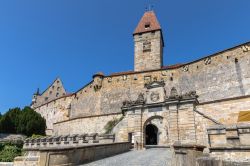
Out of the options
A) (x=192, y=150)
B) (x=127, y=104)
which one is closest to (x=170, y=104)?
(x=127, y=104)

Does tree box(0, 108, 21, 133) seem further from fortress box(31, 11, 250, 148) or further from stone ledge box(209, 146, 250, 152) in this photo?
stone ledge box(209, 146, 250, 152)

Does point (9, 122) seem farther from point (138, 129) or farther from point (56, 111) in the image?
point (138, 129)

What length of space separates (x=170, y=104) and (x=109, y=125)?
9761mm

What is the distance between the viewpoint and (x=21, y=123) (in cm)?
2981

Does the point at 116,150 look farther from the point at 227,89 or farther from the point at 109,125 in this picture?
the point at 227,89

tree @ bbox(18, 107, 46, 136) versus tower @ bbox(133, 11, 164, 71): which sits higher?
tower @ bbox(133, 11, 164, 71)

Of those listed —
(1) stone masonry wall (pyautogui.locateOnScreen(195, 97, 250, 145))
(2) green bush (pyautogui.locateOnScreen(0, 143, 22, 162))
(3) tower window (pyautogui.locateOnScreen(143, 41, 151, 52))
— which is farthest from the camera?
(3) tower window (pyautogui.locateOnScreen(143, 41, 151, 52))

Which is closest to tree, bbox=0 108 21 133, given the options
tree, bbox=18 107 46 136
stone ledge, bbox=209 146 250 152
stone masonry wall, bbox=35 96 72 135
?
tree, bbox=18 107 46 136

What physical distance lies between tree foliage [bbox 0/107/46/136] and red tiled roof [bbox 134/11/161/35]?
20921 millimetres

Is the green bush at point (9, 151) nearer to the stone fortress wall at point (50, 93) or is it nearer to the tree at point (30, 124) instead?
the tree at point (30, 124)

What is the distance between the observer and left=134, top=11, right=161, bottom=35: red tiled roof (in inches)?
1334

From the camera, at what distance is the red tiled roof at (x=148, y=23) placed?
33875 millimetres

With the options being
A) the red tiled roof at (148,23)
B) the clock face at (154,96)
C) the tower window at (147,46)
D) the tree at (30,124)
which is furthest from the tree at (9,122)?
the red tiled roof at (148,23)

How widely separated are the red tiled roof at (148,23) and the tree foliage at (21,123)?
20921mm
